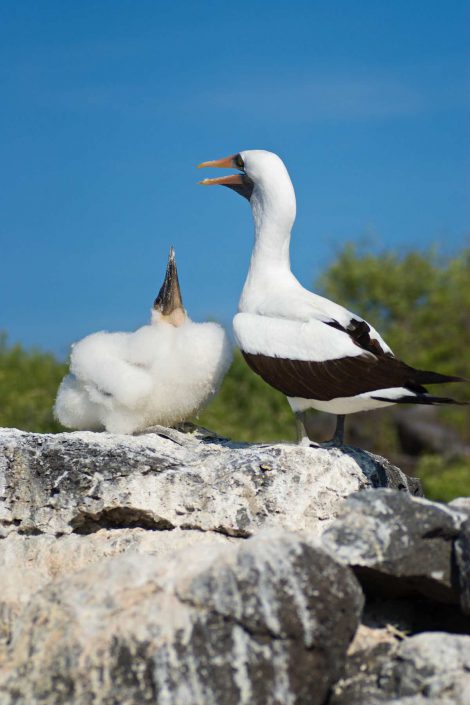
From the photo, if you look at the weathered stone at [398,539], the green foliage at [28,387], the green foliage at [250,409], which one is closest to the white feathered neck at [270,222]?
the weathered stone at [398,539]

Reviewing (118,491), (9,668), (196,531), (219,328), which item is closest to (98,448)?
(118,491)

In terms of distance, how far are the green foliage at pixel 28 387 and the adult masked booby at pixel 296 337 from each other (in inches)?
429

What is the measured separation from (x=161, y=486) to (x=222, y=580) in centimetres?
185

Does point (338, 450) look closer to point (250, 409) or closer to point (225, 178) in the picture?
point (225, 178)

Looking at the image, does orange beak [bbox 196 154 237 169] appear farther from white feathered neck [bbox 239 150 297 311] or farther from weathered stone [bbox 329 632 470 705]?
weathered stone [bbox 329 632 470 705]

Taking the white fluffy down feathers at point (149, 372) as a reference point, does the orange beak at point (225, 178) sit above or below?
above

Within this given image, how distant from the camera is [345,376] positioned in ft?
22.9

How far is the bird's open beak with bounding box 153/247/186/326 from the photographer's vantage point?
8070 mm

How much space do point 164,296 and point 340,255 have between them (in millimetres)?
23427

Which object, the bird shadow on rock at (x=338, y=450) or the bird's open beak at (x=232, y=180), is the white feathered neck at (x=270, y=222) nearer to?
the bird's open beak at (x=232, y=180)

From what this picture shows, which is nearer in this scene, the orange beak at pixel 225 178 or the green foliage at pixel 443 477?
the orange beak at pixel 225 178

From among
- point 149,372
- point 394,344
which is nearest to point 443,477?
point 394,344

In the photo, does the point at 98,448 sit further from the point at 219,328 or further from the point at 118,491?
the point at 219,328

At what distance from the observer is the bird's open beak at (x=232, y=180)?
800 cm
